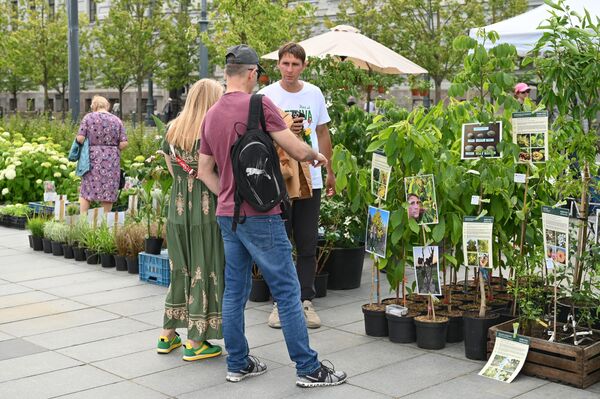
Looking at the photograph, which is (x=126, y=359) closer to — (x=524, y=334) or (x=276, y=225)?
(x=276, y=225)

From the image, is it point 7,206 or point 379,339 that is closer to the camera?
point 379,339

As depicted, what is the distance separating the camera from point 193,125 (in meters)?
6.08

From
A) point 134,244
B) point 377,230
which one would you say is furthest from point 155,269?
point 377,230

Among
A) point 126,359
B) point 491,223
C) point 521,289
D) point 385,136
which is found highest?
point 385,136

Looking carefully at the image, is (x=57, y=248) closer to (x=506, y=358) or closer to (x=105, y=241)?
(x=105, y=241)

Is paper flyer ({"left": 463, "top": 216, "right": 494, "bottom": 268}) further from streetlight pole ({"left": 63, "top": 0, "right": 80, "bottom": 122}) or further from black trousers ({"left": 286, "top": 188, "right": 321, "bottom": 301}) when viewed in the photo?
streetlight pole ({"left": 63, "top": 0, "right": 80, "bottom": 122})

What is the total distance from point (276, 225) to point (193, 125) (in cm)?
104

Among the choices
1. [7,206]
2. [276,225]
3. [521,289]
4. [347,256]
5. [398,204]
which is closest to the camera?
[276,225]

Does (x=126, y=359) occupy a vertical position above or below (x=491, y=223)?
below

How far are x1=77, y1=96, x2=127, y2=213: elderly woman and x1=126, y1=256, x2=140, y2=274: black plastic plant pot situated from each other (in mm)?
2516

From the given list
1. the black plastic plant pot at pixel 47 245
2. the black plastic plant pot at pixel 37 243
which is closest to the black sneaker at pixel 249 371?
the black plastic plant pot at pixel 47 245

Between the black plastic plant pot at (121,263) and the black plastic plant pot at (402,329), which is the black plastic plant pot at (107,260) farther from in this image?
the black plastic plant pot at (402,329)

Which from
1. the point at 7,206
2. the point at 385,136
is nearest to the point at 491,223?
the point at 385,136

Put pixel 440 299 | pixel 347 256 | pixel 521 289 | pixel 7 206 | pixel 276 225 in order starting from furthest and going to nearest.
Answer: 1. pixel 7 206
2. pixel 347 256
3. pixel 440 299
4. pixel 521 289
5. pixel 276 225
